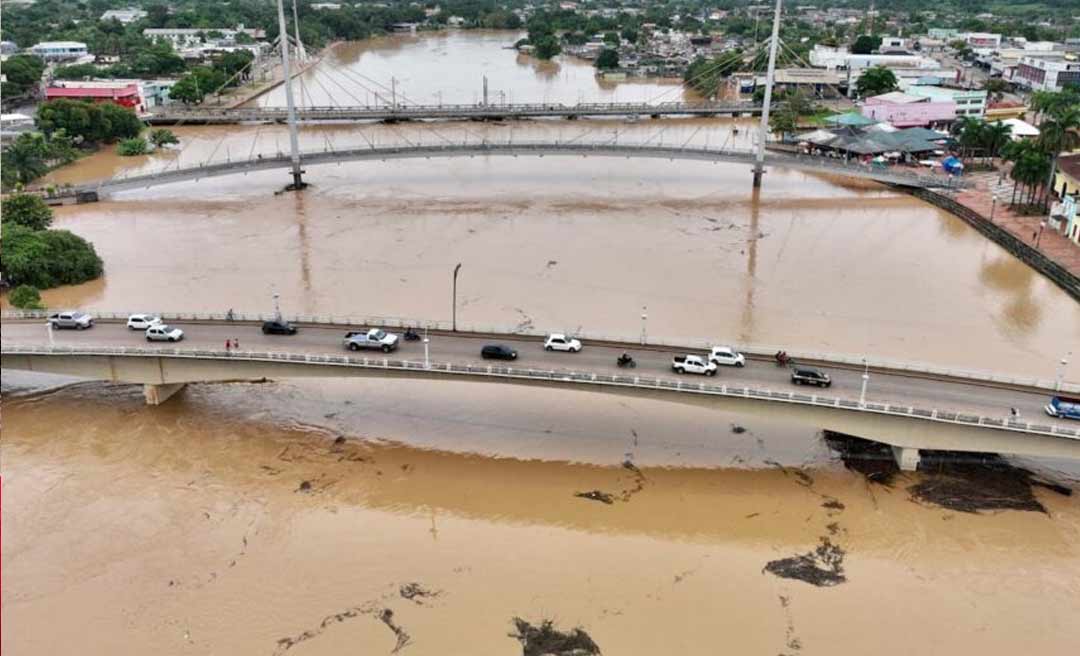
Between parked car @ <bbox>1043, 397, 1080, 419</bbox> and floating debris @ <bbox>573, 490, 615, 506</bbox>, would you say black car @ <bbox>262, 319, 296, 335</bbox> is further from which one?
parked car @ <bbox>1043, 397, 1080, 419</bbox>

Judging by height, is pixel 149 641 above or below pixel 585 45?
below

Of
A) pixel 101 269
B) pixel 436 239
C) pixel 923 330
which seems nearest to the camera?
pixel 923 330

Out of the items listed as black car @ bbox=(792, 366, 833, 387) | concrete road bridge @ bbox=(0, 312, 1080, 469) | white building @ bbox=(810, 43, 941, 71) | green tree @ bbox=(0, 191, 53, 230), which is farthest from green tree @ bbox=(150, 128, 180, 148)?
white building @ bbox=(810, 43, 941, 71)

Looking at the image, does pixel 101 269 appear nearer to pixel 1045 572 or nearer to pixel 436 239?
pixel 436 239

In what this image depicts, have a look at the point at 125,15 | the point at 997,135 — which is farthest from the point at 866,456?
the point at 125,15

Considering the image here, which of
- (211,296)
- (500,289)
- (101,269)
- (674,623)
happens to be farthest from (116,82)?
(674,623)

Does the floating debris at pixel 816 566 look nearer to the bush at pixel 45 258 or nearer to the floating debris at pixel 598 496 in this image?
the floating debris at pixel 598 496

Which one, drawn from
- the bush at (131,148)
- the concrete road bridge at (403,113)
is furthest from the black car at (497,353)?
the bush at (131,148)
